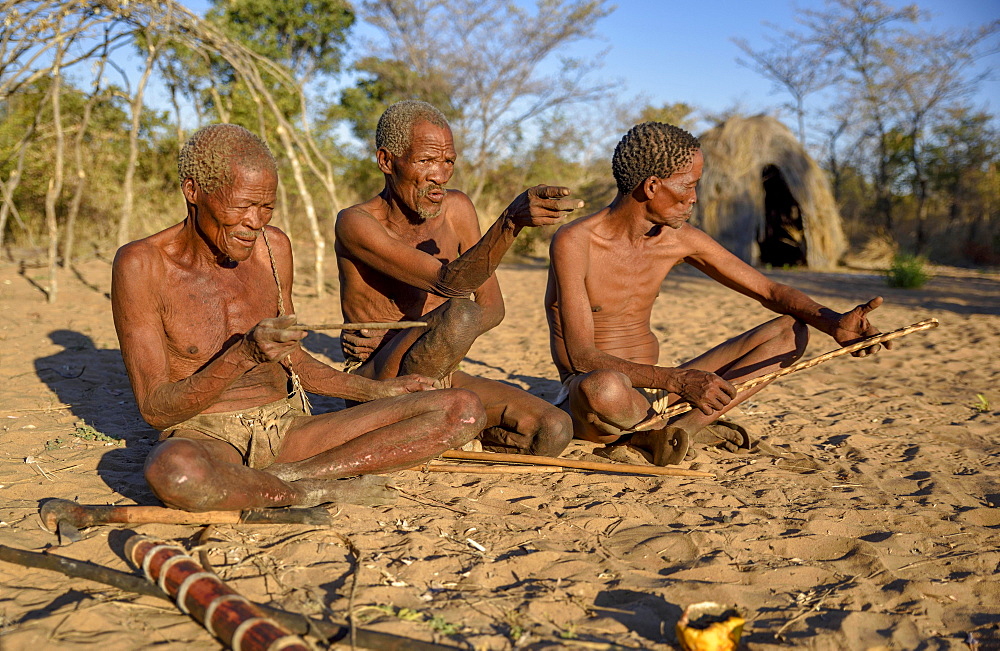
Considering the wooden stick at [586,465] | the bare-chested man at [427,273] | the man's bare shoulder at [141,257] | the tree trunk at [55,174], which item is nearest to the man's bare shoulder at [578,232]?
the bare-chested man at [427,273]

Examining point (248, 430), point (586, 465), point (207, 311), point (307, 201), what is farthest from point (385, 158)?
point (307, 201)

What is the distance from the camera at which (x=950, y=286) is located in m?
10.3

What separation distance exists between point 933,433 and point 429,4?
48.7 feet

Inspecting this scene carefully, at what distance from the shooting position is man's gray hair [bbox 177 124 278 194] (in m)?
2.50

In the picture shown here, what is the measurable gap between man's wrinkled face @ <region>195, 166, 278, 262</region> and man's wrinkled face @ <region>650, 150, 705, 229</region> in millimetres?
1653

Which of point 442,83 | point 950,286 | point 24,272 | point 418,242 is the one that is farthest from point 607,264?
point 442,83

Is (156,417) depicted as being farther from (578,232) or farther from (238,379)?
(578,232)

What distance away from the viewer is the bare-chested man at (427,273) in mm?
3043

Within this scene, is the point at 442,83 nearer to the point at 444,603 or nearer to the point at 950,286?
the point at 950,286

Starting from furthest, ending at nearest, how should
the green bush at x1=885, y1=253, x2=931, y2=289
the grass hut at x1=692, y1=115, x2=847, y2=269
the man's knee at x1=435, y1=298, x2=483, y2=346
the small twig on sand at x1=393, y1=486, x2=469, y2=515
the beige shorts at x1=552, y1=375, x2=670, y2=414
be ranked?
the grass hut at x1=692, y1=115, x2=847, y2=269 < the green bush at x1=885, y1=253, x2=931, y2=289 < the beige shorts at x1=552, y1=375, x2=670, y2=414 < the man's knee at x1=435, y1=298, x2=483, y2=346 < the small twig on sand at x1=393, y1=486, x2=469, y2=515

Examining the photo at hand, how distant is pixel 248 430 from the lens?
2756 mm

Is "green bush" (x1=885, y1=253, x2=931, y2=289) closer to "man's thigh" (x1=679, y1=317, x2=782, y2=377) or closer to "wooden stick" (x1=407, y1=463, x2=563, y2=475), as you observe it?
"man's thigh" (x1=679, y1=317, x2=782, y2=377)

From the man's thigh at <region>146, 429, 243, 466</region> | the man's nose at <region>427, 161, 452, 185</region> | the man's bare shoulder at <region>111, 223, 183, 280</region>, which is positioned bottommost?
the man's thigh at <region>146, 429, 243, 466</region>

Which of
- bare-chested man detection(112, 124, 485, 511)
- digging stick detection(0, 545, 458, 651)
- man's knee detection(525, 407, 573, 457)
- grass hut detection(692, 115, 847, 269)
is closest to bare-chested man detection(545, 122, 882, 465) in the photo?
man's knee detection(525, 407, 573, 457)
